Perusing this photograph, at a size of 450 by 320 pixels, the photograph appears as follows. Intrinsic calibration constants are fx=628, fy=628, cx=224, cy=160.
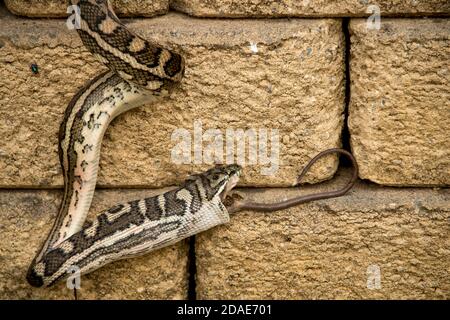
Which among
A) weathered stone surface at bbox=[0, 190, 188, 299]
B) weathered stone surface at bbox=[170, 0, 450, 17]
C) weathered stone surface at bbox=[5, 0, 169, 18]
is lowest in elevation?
weathered stone surface at bbox=[0, 190, 188, 299]

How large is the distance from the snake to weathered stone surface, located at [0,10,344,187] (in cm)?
6

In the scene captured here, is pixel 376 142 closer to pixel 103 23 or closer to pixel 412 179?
pixel 412 179

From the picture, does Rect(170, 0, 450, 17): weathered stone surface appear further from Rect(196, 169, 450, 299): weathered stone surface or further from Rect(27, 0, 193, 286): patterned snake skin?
Rect(196, 169, 450, 299): weathered stone surface

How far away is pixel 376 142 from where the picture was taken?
2.53m

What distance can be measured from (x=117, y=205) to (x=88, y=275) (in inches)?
14.7

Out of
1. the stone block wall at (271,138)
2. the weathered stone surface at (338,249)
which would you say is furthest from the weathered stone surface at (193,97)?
the weathered stone surface at (338,249)

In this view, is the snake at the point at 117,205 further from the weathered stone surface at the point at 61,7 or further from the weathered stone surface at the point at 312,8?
the weathered stone surface at the point at 312,8

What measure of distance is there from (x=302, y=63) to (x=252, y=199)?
608mm

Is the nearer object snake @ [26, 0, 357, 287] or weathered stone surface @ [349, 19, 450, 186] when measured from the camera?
weathered stone surface @ [349, 19, 450, 186]

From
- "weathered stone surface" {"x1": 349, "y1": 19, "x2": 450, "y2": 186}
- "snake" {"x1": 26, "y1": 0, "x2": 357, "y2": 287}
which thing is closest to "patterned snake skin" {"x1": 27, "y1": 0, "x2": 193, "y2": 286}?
"snake" {"x1": 26, "y1": 0, "x2": 357, "y2": 287}

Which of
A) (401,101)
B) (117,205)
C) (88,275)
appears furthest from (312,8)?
(88,275)

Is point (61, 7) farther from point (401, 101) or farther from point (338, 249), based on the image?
point (338, 249)

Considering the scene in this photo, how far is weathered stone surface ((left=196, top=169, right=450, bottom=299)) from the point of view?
260cm

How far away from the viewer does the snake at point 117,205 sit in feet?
8.05
